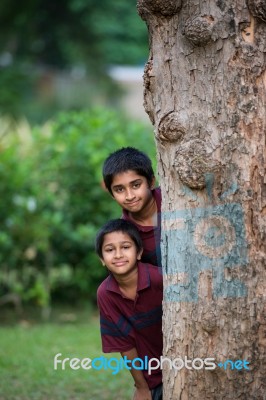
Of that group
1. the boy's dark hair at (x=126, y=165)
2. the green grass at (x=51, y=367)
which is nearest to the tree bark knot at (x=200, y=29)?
the boy's dark hair at (x=126, y=165)

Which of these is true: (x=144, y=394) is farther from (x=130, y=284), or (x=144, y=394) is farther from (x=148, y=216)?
(x=148, y=216)

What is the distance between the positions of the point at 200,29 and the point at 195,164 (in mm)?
A: 572

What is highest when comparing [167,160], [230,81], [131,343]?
[230,81]

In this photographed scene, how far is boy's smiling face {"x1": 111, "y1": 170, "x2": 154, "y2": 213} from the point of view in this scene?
13.2 feet

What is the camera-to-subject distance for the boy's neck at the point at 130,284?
158 inches

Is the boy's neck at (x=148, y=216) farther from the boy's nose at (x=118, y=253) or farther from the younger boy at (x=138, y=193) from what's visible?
the boy's nose at (x=118, y=253)

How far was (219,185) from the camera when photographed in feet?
11.4

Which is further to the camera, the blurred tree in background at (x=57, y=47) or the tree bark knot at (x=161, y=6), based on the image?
the blurred tree in background at (x=57, y=47)

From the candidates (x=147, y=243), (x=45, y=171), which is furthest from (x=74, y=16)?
(x=147, y=243)

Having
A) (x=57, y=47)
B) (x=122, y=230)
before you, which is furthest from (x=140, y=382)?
(x=57, y=47)

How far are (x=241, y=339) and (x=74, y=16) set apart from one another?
14817 millimetres

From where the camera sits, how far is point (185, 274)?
3592mm

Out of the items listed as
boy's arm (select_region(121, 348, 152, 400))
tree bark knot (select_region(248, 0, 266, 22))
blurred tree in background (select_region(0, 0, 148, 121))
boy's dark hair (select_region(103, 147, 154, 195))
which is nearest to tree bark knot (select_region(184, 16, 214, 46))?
tree bark knot (select_region(248, 0, 266, 22))

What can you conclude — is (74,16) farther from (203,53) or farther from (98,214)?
(203,53)
